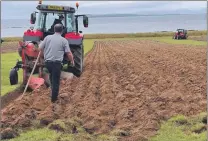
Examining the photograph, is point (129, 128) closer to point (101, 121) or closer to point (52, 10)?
point (101, 121)

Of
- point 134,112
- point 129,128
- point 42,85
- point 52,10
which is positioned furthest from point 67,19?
point 129,128

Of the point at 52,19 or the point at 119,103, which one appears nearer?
the point at 119,103

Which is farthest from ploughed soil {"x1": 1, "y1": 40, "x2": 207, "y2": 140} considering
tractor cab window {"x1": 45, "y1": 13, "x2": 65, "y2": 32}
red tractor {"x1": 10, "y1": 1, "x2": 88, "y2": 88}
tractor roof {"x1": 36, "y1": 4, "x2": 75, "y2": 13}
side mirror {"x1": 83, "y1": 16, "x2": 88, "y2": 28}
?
tractor roof {"x1": 36, "y1": 4, "x2": 75, "y2": 13}

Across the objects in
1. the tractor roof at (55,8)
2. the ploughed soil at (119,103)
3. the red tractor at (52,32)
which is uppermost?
the tractor roof at (55,8)

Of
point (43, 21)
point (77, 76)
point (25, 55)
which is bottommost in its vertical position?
point (77, 76)

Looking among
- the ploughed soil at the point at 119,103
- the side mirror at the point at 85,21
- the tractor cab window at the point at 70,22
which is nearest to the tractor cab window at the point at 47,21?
the tractor cab window at the point at 70,22

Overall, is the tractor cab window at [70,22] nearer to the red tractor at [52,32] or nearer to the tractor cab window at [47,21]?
the red tractor at [52,32]

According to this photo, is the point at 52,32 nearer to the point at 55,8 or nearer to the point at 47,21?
the point at 47,21

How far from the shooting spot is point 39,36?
12945mm

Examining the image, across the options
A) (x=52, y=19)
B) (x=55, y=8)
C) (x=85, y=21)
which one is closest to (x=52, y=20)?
(x=52, y=19)

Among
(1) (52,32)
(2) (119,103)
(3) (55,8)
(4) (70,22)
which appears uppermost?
(3) (55,8)

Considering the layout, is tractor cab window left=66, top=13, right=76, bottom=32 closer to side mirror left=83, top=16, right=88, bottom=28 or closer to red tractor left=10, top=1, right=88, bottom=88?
red tractor left=10, top=1, right=88, bottom=88

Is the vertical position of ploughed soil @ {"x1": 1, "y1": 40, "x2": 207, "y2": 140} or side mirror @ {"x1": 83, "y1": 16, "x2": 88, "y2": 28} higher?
side mirror @ {"x1": 83, "y1": 16, "x2": 88, "y2": 28}

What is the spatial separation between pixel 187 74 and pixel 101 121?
21.4 ft
